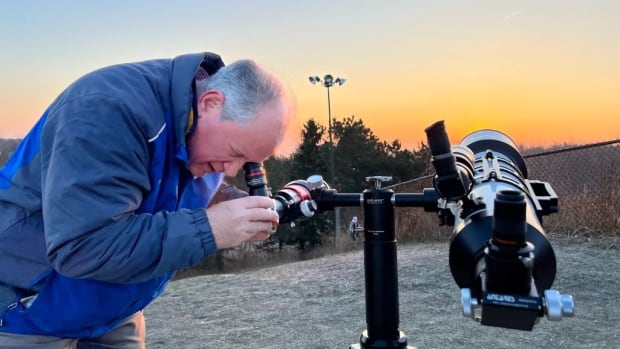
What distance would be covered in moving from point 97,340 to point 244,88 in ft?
3.39

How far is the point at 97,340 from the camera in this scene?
194 centimetres

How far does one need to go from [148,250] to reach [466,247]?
0.69 m

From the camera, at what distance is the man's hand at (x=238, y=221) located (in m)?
1.35

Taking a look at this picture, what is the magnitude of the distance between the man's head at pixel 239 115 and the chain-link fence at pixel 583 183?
5.34 meters

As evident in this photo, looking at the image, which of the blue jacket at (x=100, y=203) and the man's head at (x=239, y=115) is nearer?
the blue jacket at (x=100, y=203)

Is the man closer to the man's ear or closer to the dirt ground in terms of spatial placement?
the man's ear

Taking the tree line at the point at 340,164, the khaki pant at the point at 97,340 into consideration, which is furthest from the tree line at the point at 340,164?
the khaki pant at the point at 97,340

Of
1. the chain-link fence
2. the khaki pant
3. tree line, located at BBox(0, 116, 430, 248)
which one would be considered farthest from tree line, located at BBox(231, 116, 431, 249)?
the khaki pant

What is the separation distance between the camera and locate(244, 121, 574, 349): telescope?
103 cm

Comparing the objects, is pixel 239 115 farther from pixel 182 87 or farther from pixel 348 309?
pixel 348 309

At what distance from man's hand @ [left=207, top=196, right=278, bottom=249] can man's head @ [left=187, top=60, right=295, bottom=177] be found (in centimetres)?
21

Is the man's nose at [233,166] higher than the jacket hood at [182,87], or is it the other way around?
Result: the jacket hood at [182,87]

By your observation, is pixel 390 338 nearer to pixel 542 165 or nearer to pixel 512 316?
pixel 512 316

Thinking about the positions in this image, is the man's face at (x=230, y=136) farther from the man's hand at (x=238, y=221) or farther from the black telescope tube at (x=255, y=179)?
the man's hand at (x=238, y=221)
